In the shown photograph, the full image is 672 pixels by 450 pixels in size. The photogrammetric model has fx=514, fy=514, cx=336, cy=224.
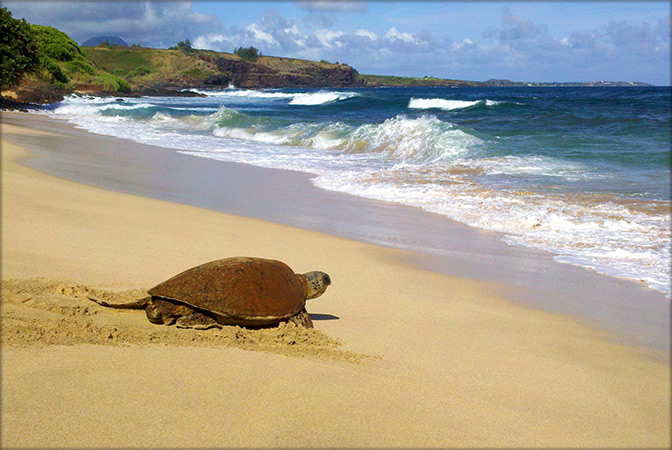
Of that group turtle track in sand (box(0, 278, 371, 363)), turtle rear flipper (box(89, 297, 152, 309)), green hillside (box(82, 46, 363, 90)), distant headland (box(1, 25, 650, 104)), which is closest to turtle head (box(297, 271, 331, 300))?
turtle track in sand (box(0, 278, 371, 363))

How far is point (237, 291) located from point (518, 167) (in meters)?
10.5

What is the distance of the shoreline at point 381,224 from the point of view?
4.21 m

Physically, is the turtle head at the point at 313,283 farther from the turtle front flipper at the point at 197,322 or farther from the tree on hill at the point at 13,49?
the tree on hill at the point at 13,49

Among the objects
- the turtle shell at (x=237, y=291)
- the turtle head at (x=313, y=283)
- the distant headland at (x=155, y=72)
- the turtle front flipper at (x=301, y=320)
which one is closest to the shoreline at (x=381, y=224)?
the turtle head at (x=313, y=283)

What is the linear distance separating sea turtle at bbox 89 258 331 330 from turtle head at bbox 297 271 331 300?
20 centimetres

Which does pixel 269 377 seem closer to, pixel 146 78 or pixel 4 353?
pixel 4 353

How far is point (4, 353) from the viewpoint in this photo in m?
2.34

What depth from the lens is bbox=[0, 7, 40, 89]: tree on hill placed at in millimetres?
26781

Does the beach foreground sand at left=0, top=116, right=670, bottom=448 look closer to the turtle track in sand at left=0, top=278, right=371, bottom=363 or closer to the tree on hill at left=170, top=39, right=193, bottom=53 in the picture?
the turtle track in sand at left=0, top=278, right=371, bottom=363

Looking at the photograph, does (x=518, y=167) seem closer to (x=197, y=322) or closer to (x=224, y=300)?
(x=224, y=300)

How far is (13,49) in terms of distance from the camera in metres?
27.2

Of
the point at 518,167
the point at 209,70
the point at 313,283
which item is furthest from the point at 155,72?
the point at 313,283

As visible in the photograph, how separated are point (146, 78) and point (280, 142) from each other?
80965mm

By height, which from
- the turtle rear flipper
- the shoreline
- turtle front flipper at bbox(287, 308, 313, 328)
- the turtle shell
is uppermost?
the turtle shell
